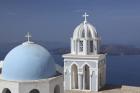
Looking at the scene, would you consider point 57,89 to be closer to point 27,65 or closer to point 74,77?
point 27,65

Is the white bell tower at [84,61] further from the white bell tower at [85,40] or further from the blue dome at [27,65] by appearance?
the blue dome at [27,65]

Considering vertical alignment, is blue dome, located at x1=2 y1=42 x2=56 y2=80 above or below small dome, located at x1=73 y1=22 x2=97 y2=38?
below

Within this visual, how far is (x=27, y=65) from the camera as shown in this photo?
12.7 metres

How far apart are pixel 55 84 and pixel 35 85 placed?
831mm

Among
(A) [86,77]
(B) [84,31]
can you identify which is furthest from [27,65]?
(A) [86,77]

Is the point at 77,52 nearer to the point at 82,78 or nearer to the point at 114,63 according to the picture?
the point at 82,78

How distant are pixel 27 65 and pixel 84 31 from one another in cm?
1165

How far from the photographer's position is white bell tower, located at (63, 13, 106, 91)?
23562 millimetres

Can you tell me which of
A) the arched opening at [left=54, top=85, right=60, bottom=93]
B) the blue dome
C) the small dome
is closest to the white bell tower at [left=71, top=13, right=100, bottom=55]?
the small dome

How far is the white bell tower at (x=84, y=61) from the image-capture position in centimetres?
2356

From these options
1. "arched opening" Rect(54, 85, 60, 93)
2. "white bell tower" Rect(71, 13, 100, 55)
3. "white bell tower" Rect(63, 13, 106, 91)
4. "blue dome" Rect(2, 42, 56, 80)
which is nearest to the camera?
"blue dome" Rect(2, 42, 56, 80)

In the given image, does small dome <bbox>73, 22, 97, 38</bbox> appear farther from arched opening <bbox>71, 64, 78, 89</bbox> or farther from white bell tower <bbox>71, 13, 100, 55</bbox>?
arched opening <bbox>71, 64, 78, 89</bbox>

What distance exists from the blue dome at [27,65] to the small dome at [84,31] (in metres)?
10.8

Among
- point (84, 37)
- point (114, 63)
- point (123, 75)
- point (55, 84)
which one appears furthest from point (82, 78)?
point (114, 63)
